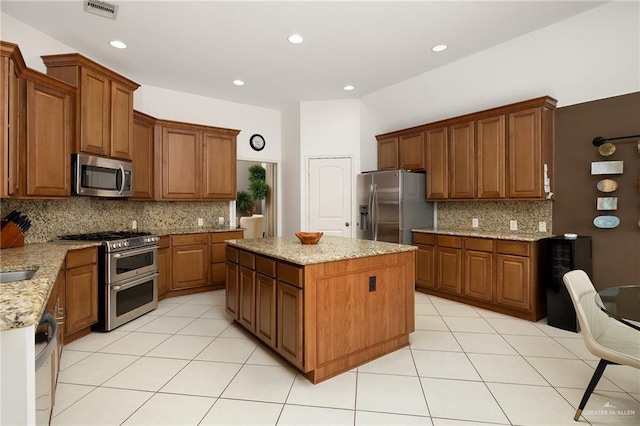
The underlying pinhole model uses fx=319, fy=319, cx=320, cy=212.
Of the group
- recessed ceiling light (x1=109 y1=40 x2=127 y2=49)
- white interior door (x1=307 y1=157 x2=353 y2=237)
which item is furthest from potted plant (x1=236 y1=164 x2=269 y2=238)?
recessed ceiling light (x1=109 y1=40 x2=127 y2=49)

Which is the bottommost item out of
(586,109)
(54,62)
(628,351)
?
(628,351)

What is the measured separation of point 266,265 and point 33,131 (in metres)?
2.31

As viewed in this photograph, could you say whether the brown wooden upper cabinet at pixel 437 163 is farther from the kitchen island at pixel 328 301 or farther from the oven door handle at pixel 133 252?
the oven door handle at pixel 133 252

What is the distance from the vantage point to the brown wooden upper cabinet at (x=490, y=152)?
3600 mm

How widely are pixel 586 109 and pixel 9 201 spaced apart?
19.1ft

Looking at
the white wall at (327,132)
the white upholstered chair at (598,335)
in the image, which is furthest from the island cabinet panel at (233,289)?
the white upholstered chair at (598,335)

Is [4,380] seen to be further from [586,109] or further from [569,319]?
[586,109]

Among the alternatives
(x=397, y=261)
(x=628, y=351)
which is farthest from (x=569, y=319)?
(x=397, y=261)

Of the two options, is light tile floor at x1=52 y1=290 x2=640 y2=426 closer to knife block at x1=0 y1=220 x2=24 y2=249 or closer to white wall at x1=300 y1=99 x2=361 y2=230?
knife block at x1=0 y1=220 x2=24 y2=249

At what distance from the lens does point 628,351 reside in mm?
1815

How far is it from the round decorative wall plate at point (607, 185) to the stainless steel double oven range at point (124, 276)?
16.2 feet

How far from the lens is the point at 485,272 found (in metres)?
3.81

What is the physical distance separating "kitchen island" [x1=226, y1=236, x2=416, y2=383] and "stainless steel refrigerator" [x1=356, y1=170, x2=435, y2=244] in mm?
1887

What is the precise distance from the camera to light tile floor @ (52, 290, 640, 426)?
75.6 inches
